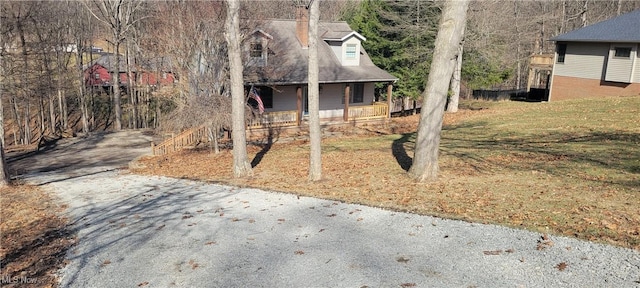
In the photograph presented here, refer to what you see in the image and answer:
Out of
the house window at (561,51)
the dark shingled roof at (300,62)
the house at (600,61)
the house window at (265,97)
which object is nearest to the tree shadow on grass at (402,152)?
the dark shingled roof at (300,62)

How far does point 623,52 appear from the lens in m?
27.0

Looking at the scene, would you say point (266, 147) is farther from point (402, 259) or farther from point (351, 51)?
point (402, 259)

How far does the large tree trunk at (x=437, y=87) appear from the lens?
33.8 feet

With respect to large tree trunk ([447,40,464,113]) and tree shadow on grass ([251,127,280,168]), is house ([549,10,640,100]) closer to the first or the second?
large tree trunk ([447,40,464,113])

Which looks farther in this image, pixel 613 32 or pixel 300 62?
pixel 613 32

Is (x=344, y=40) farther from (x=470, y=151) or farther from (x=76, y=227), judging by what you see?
(x=76, y=227)

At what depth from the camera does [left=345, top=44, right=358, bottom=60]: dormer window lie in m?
29.2

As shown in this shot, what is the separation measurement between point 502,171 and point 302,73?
16.2 meters

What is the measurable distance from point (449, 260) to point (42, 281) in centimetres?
644

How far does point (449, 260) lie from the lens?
6684mm

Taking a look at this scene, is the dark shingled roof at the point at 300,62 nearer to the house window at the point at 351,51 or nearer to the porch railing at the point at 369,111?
the house window at the point at 351,51

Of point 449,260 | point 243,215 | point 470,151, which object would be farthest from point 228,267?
point 470,151

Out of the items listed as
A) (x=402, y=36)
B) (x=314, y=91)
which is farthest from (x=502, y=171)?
(x=402, y=36)

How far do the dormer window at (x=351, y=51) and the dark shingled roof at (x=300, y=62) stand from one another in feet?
2.33
